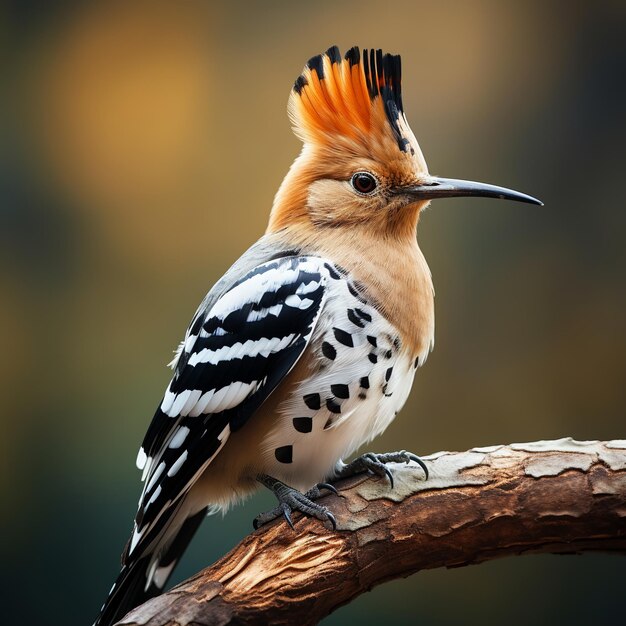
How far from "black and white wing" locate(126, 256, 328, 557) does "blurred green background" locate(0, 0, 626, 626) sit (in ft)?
2.69

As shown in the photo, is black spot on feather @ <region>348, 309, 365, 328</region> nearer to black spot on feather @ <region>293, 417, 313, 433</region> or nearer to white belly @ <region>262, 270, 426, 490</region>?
white belly @ <region>262, 270, 426, 490</region>

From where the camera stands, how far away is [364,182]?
1.67 metres

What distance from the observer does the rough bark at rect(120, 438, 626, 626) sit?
4.62 ft

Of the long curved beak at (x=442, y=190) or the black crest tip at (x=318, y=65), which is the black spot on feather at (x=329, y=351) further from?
the black crest tip at (x=318, y=65)

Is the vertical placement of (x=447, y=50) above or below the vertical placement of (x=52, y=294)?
above

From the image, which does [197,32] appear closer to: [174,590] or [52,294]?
[52,294]

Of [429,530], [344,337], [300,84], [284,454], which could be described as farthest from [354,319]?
[300,84]

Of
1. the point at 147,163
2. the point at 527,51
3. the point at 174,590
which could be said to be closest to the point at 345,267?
the point at 174,590

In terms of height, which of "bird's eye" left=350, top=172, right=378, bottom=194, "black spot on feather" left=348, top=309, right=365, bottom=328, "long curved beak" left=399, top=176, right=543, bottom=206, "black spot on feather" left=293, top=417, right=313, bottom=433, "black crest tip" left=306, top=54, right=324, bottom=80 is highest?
"black crest tip" left=306, top=54, right=324, bottom=80

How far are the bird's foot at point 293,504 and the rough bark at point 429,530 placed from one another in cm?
2

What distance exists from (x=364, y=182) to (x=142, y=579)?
0.90 meters

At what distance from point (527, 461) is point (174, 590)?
0.66m

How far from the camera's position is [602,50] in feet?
8.02

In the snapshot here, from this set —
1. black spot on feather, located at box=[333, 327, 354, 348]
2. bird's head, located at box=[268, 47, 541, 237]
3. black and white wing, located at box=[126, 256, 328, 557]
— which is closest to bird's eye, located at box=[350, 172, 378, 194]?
bird's head, located at box=[268, 47, 541, 237]
